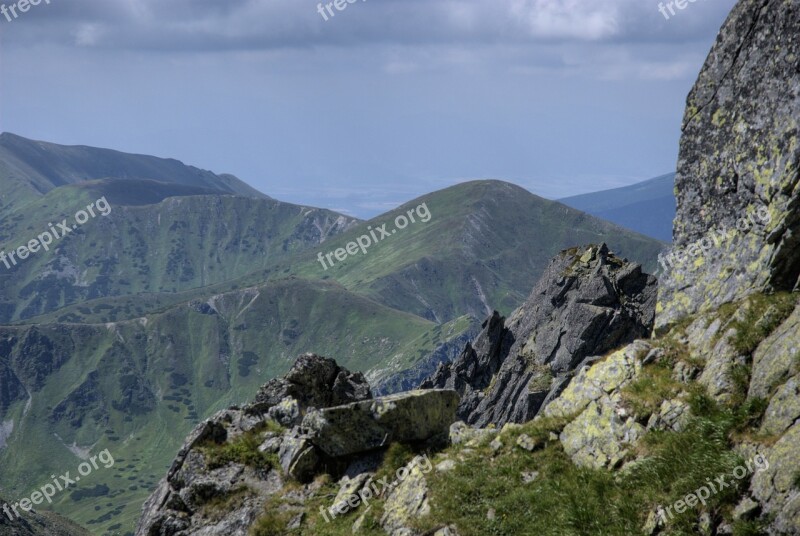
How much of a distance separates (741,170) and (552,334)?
87660mm

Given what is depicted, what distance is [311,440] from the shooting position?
90.6 ft

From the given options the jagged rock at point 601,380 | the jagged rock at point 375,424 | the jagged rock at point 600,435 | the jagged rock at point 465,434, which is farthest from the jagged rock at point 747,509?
the jagged rock at point 375,424

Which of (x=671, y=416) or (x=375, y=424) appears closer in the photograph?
(x=671, y=416)

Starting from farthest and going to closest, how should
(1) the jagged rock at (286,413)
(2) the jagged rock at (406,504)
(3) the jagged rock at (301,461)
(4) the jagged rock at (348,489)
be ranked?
(1) the jagged rock at (286,413) → (3) the jagged rock at (301,461) → (4) the jagged rock at (348,489) → (2) the jagged rock at (406,504)

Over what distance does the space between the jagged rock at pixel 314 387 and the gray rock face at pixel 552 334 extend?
143 feet

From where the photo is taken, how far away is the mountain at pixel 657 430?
17.1m

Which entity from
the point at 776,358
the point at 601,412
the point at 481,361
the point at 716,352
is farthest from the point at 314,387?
the point at 481,361

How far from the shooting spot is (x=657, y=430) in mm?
19453

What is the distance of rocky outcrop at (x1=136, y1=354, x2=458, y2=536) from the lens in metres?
26.5

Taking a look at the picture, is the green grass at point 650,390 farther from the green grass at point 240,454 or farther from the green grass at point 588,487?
the green grass at point 240,454

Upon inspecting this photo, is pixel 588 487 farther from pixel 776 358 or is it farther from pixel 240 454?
pixel 240 454

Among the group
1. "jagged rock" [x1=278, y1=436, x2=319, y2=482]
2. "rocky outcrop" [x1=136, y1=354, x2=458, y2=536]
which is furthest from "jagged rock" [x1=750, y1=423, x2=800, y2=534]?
"jagged rock" [x1=278, y1=436, x2=319, y2=482]

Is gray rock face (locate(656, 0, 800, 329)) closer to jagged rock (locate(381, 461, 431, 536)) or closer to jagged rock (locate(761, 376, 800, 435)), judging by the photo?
jagged rock (locate(761, 376, 800, 435))

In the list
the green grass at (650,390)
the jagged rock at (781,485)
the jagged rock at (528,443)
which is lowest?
the jagged rock at (528,443)
